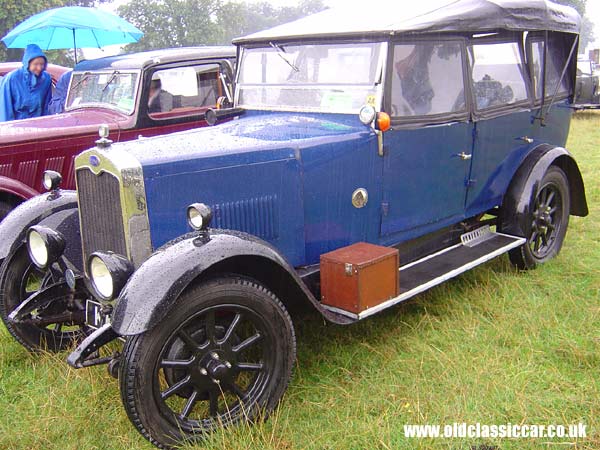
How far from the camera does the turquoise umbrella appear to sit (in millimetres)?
7219

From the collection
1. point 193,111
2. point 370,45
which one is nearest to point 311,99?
point 370,45

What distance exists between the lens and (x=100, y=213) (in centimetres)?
291

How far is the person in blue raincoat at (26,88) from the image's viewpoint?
6293 millimetres

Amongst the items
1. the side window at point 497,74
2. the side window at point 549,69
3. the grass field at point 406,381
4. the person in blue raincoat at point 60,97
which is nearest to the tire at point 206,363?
the grass field at point 406,381

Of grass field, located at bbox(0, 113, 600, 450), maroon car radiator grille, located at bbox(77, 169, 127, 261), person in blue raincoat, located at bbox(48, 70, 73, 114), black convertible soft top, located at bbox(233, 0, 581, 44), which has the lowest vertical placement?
grass field, located at bbox(0, 113, 600, 450)

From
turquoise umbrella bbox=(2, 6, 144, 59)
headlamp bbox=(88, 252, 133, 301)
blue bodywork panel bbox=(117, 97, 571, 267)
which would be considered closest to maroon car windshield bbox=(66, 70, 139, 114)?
turquoise umbrella bbox=(2, 6, 144, 59)

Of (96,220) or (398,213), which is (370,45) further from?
(96,220)

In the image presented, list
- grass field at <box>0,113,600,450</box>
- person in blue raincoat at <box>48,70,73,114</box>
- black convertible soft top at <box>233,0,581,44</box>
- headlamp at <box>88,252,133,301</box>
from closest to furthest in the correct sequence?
headlamp at <box>88,252,133,301</box> < grass field at <box>0,113,600,450</box> < black convertible soft top at <box>233,0,581,44</box> < person in blue raincoat at <box>48,70,73,114</box>

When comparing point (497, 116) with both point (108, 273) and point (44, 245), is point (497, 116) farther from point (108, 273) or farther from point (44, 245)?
point (44, 245)

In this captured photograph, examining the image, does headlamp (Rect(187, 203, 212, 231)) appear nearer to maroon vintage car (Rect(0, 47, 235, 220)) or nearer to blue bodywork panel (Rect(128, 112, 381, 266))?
blue bodywork panel (Rect(128, 112, 381, 266))

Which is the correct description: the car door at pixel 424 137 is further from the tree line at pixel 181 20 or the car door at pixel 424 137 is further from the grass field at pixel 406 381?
the tree line at pixel 181 20

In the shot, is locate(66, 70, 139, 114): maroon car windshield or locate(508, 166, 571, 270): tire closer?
locate(508, 166, 571, 270): tire

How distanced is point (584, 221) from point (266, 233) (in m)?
3.92

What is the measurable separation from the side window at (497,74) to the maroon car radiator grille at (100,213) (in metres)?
2.43
